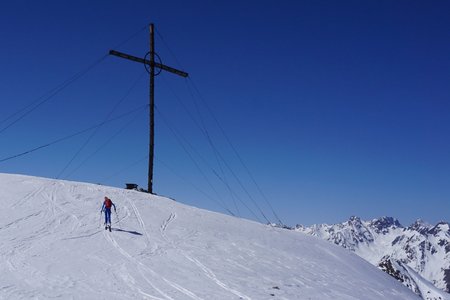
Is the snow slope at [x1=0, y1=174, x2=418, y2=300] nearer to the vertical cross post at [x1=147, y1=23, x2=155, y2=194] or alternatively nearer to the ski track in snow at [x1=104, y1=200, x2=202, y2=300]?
the ski track in snow at [x1=104, y1=200, x2=202, y2=300]

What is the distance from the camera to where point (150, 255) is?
17.7m

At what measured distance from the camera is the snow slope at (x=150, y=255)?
13.9 m

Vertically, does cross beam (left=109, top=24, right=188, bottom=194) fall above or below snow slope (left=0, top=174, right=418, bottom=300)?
above

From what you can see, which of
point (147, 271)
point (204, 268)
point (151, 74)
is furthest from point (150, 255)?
point (151, 74)

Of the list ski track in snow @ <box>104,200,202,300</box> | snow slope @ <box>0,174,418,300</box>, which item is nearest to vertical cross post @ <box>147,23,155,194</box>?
A: snow slope @ <box>0,174,418,300</box>

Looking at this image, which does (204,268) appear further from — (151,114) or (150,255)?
(151,114)

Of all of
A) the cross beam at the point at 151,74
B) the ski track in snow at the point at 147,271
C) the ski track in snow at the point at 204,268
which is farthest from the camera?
the cross beam at the point at 151,74

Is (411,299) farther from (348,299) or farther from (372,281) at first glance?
(348,299)

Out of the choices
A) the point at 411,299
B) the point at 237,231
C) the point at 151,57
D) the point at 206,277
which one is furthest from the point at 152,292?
the point at 151,57

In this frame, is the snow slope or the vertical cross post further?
the vertical cross post

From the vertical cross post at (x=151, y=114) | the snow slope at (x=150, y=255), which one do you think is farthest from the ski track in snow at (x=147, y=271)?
the vertical cross post at (x=151, y=114)

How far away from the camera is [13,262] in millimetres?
15016

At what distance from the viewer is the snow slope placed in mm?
13922

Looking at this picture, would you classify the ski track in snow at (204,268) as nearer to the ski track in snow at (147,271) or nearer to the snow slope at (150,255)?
the snow slope at (150,255)
